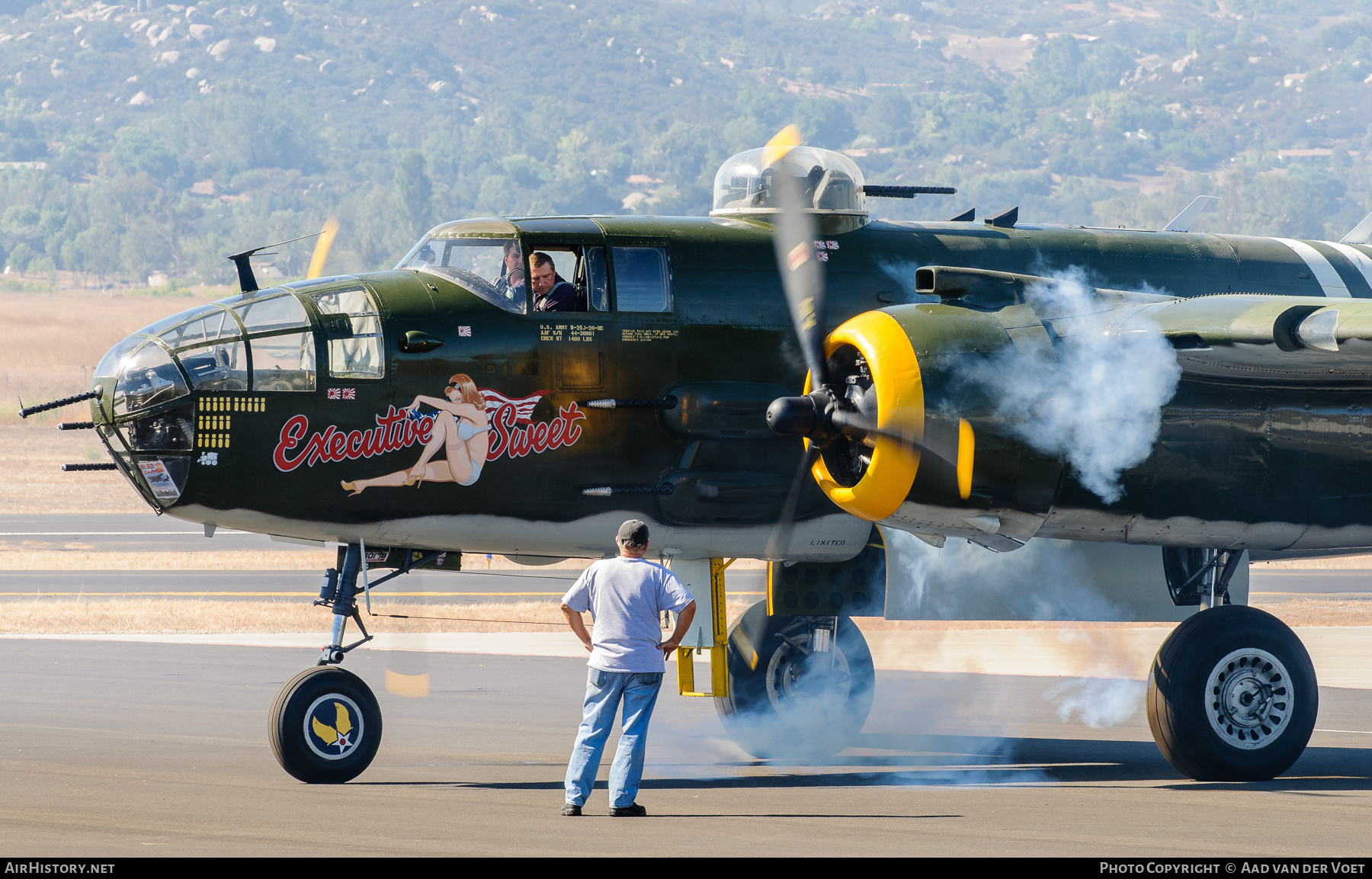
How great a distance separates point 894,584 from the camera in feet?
49.2

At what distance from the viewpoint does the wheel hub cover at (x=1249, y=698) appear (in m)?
13.1

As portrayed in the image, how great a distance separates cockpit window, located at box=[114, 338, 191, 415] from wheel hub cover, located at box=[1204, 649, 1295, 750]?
332 inches

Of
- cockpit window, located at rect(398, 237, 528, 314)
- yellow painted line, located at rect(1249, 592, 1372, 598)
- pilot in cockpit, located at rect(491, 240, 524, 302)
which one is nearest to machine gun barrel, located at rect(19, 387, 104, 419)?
cockpit window, located at rect(398, 237, 528, 314)

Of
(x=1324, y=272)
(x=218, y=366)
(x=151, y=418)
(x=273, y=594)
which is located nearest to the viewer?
(x=151, y=418)

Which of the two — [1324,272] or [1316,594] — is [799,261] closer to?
[1324,272]

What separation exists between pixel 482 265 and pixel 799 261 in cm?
270

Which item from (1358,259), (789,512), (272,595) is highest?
(1358,259)

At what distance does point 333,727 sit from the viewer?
13.3 meters

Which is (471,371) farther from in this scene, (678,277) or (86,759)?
(86,759)

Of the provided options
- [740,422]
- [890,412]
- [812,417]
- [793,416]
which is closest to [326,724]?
[740,422]

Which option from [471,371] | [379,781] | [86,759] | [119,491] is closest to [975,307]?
[471,371]

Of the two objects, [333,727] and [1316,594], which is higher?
[1316,594]

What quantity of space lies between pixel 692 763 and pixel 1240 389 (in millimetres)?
5824

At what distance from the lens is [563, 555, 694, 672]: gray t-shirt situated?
11.3 m
